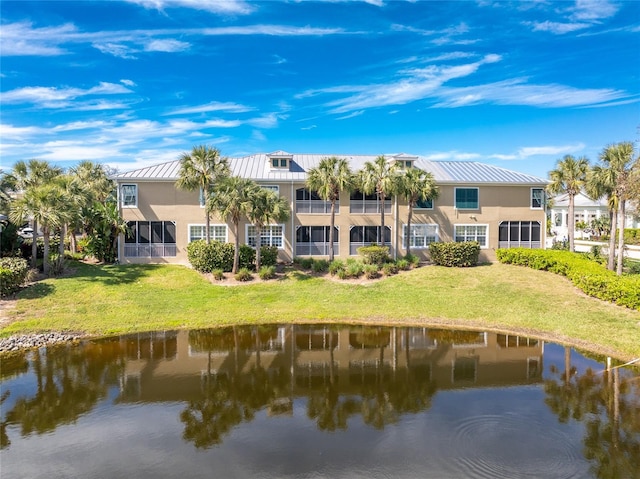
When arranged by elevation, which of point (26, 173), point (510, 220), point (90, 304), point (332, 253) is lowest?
point (90, 304)

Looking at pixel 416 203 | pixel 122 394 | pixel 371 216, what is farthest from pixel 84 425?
pixel 416 203

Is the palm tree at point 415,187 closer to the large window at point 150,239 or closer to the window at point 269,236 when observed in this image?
the window at point 269,236

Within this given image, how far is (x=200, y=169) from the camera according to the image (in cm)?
2825

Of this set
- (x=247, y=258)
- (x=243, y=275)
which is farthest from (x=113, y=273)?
(x=247, y=258)

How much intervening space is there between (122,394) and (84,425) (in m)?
1.97

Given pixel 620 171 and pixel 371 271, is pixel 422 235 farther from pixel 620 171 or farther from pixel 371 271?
pixel 620 171

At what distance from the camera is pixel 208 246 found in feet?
93.8

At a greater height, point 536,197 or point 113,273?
point 536,197

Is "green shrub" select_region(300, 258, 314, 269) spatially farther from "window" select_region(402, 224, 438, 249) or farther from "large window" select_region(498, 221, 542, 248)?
"large window" select_region(498, 221, 542, 248)

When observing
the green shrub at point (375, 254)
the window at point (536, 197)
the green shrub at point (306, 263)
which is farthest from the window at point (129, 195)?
the window at point (536, 197)

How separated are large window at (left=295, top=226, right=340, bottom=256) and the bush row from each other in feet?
9.95

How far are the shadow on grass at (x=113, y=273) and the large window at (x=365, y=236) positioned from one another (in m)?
13.5

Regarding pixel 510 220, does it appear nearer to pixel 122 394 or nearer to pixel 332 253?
pixel 332 253

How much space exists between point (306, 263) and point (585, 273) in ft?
54.7
